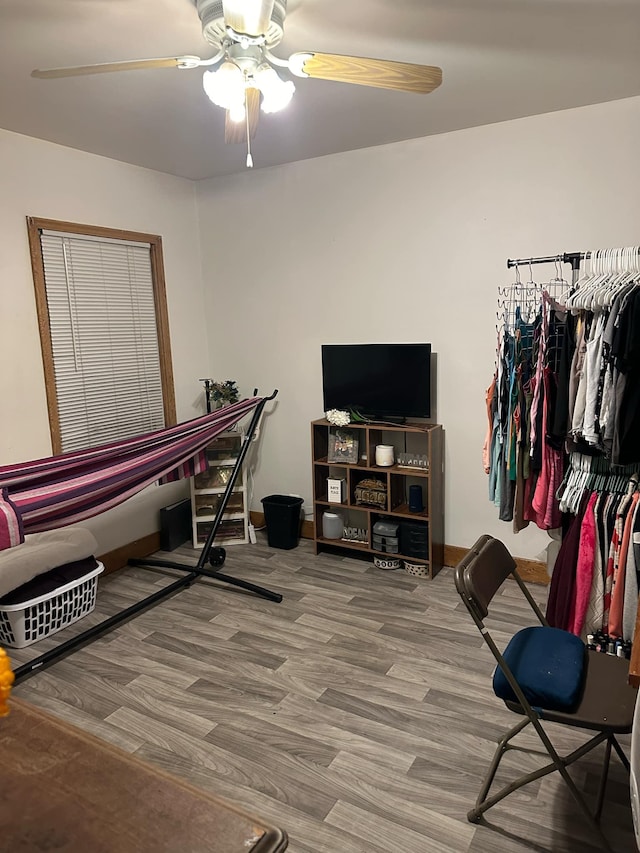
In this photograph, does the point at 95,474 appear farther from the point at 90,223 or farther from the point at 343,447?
the point at 90,223

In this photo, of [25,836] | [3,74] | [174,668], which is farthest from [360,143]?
[25,836]

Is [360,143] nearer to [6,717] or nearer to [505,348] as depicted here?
[505,348]

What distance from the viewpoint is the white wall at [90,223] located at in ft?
10.7

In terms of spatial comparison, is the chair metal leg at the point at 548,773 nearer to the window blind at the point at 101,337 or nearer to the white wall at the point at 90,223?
the white wall at the point at 90,223

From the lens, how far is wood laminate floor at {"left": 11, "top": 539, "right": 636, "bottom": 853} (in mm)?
1917

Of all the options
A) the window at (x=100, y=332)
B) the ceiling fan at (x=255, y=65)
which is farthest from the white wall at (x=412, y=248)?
the ceiling fan at (x=255, y=65)

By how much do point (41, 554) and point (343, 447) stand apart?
1.92 metres

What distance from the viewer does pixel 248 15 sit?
1778mm

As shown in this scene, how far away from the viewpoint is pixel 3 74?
8.02ft

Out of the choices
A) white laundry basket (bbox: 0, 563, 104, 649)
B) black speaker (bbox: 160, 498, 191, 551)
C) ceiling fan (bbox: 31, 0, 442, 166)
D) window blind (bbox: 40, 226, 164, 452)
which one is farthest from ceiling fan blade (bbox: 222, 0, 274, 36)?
black speaker (bbox: 160, 498, 191, 551)

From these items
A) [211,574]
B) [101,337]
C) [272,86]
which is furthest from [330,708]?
[101,337]

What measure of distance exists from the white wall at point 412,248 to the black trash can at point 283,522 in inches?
8.1

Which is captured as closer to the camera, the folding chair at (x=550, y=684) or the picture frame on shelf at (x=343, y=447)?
the folding chair at (x=550, y=684)

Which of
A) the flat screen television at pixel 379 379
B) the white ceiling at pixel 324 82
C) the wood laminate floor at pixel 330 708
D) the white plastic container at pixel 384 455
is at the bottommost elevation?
the wood laminate floor at pixel 330 708
